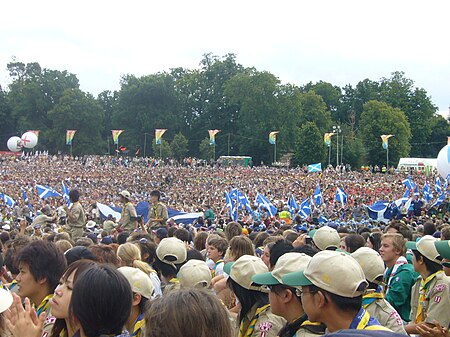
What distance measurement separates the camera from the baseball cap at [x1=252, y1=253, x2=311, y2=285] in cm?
430

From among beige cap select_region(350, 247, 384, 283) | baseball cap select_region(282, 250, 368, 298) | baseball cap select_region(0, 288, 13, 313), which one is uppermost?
baseball cap select_region(282, 250, 368, 298)

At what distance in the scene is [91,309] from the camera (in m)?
3.15

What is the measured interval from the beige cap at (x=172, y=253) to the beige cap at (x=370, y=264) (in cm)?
218

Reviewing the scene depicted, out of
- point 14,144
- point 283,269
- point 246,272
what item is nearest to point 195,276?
point 246,272

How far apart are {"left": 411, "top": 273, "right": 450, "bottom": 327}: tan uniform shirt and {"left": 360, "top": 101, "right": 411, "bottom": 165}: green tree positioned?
7502 cm

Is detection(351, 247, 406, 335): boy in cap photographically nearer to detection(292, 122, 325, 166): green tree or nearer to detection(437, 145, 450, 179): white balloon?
detection(437, 145, 450, 179): white balloon

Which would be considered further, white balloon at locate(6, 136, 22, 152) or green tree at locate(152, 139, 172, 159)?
white balloon at locate(6, 136, 22, 152)

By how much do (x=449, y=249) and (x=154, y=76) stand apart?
284 ft

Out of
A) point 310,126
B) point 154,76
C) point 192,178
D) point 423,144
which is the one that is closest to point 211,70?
point 154,76

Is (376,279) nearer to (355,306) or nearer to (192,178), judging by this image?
(355,306)

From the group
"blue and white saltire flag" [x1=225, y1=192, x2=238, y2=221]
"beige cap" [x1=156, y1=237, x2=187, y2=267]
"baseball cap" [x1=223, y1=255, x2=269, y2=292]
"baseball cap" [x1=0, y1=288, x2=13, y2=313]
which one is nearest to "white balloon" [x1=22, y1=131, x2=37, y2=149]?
"blue and white saltire flag" [x1=225, y1=192, x2=238, y2=221]

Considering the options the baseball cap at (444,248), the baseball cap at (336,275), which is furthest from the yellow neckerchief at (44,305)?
the baseball cap at (444,248)

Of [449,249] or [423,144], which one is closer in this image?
[449,249]

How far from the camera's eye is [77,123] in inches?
3332
